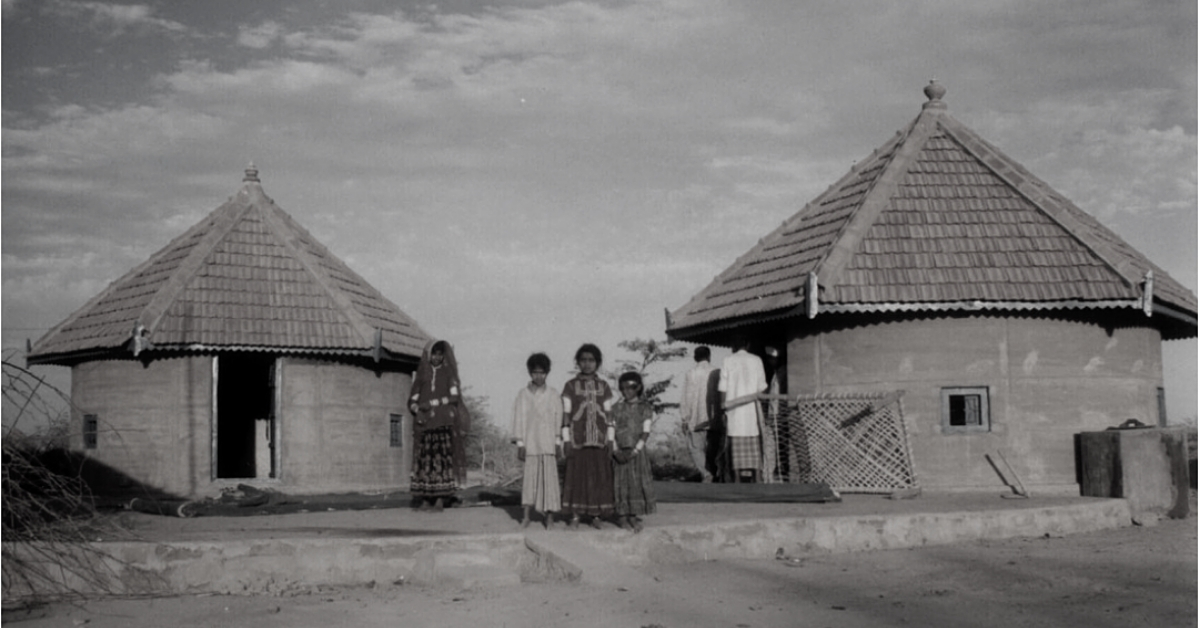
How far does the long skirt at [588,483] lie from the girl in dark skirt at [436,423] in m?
1.97

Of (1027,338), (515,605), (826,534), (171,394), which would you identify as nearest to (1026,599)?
(826,534)

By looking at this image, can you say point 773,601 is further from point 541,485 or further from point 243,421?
point 243,421

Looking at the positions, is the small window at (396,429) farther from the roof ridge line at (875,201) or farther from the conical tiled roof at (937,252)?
the roof ridge line at (875,201)

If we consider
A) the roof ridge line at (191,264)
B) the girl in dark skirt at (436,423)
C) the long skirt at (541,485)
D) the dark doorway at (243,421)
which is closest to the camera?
the long skirt at (541,485)

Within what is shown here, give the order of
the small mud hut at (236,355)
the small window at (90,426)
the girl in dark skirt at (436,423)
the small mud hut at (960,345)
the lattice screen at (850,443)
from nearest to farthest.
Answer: the girl in dark skirt at (436,423)
the lattice screen at (850,443)
the small mud hut at (960,345)
the small mud hut at (236,355)
the small window at (90,426)

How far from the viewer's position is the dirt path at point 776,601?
7445 millimetres

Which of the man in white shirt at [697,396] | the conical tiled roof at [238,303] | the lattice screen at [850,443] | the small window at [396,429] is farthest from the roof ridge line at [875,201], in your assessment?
the small window at [396,429]

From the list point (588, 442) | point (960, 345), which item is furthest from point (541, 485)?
point (960, 345)

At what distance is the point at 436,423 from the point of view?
11797 millimetres

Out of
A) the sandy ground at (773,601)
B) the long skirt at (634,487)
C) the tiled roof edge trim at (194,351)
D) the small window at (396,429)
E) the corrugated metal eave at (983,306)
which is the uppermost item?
the corrugated metal eave at (983,306)

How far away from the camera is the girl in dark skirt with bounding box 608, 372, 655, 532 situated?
33.2 ft

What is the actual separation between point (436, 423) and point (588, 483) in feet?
7.34

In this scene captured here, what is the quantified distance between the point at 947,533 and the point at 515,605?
471cm

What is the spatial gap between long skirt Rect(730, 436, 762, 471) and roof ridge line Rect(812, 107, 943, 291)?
1.94 m
